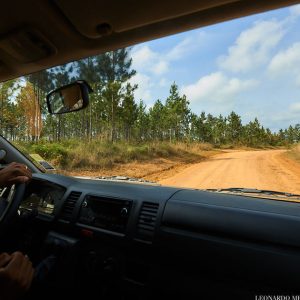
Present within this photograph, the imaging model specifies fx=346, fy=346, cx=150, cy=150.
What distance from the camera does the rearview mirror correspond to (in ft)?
7.66

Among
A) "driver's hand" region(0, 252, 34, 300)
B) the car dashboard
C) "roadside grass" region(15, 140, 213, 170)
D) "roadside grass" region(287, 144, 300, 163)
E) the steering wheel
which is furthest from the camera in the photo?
"roadside grass" region(287, 144, 300, 163)

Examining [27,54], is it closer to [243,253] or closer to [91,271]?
[91,271]

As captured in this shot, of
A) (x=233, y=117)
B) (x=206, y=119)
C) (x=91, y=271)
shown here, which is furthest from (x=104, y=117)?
(x=233, y=117)

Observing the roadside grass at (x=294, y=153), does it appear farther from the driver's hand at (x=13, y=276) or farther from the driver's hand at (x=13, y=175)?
the driver's hand at (x=13, y=276)

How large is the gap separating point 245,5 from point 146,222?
124 cm

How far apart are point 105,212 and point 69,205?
371 millimetres

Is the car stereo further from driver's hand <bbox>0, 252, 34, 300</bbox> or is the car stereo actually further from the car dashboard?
driver's hand <bbox>0, 252, 34, 300</bbox>

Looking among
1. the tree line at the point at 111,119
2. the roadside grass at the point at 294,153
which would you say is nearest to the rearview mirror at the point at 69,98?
the tree line at the point at 111,119

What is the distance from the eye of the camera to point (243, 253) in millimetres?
1545

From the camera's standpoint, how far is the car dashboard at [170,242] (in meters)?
1.50

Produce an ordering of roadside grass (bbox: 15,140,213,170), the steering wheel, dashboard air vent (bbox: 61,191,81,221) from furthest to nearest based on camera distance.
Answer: roadside grass (bbox: 15,140,213,170), dashboard air vent (bbox: 61,191,81,221), the steering wheel

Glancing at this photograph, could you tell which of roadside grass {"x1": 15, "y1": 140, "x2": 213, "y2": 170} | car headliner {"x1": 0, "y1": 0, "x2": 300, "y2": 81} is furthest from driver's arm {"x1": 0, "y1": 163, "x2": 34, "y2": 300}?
roadside grass {"x1": 15, "y1": 140, "x2": 213, "y2": 170}

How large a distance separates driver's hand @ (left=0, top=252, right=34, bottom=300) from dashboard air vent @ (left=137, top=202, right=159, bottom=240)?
842 mm

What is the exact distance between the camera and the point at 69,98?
2.43m
